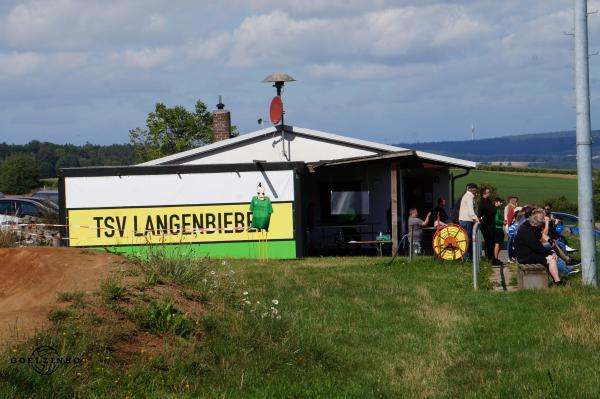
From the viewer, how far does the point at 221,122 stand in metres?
31.2

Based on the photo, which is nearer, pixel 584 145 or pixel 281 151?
pixel 584 145

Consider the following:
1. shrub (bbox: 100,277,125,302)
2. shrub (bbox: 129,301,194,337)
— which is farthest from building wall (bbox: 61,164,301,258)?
shrub (bbox: 129,301,194,337)

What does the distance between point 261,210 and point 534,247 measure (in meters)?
8.21

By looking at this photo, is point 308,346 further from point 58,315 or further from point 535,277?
point 535,277

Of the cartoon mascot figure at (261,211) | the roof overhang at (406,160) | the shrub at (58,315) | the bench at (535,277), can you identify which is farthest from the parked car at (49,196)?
the shrub at (58,315)

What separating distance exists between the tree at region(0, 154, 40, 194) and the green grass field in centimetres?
6095

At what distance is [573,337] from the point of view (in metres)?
11.0

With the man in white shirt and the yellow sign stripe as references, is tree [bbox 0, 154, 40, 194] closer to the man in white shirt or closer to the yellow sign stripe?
the yellow sign stripe

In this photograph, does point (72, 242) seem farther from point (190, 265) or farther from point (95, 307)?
point (95, 307)

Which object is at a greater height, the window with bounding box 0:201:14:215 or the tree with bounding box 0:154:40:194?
the tree with bounding box 0:154:40:194

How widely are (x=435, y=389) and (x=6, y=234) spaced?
7.66 metres

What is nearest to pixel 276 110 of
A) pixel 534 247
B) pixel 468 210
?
pixel 468 210

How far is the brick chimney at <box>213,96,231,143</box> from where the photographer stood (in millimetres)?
31156

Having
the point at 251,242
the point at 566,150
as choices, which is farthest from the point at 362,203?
the point at 566,150
